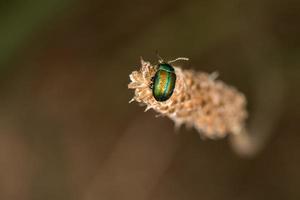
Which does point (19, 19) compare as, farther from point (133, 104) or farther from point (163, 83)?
point (163, 83)

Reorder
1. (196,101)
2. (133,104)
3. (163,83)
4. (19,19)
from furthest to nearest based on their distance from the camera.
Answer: (133,104) < (19,19) < (196,101) < (163,83)

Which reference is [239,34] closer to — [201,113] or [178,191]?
[178,191]

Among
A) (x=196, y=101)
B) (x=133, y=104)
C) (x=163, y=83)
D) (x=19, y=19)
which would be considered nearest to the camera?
(x=163, y=83)

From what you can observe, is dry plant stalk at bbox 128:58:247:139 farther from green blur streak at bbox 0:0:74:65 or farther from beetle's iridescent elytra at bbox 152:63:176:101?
green blur streak at bbox 0:0:74:65

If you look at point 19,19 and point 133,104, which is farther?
point 133,104

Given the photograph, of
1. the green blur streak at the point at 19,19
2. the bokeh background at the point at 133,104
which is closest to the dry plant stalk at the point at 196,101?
the bokeh background at the point at 133,104

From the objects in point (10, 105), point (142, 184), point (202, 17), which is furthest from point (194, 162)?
point (10, 105)

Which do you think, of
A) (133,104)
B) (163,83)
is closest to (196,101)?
(163,83)

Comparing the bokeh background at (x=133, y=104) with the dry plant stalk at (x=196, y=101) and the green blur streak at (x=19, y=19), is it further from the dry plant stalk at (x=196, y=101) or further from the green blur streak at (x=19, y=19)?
the dry plant stalk at (x=196, y=101)
